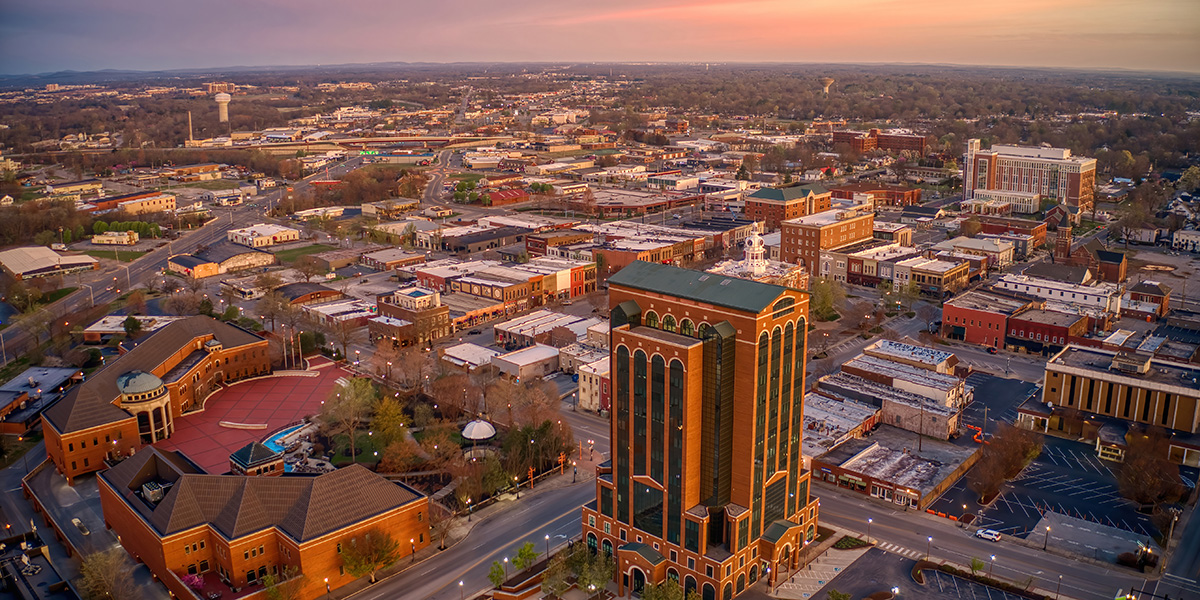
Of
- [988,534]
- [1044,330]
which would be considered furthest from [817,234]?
[988,534]

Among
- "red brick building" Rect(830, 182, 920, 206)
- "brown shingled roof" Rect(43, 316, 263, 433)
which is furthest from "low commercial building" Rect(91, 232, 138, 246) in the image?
"red brick building" Rect(830, 182, 920, 206)

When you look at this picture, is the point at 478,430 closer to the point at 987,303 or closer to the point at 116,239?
the point at 987,303

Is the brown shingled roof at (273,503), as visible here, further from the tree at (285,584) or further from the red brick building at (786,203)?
the red brick building at (786,203)

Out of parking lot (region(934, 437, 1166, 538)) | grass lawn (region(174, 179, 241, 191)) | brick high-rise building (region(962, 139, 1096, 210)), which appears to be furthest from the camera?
grass lawn (region(174, 179, 241, 191))

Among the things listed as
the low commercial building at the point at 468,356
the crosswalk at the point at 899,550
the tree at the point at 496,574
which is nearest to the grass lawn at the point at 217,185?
the low commercial building at the point at 468,356

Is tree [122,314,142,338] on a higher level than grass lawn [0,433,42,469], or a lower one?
higher

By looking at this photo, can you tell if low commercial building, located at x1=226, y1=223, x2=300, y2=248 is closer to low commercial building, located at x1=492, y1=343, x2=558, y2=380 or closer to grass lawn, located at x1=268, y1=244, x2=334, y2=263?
grass lawn, located at x1=268, y1=244, x2=334, y2=263
